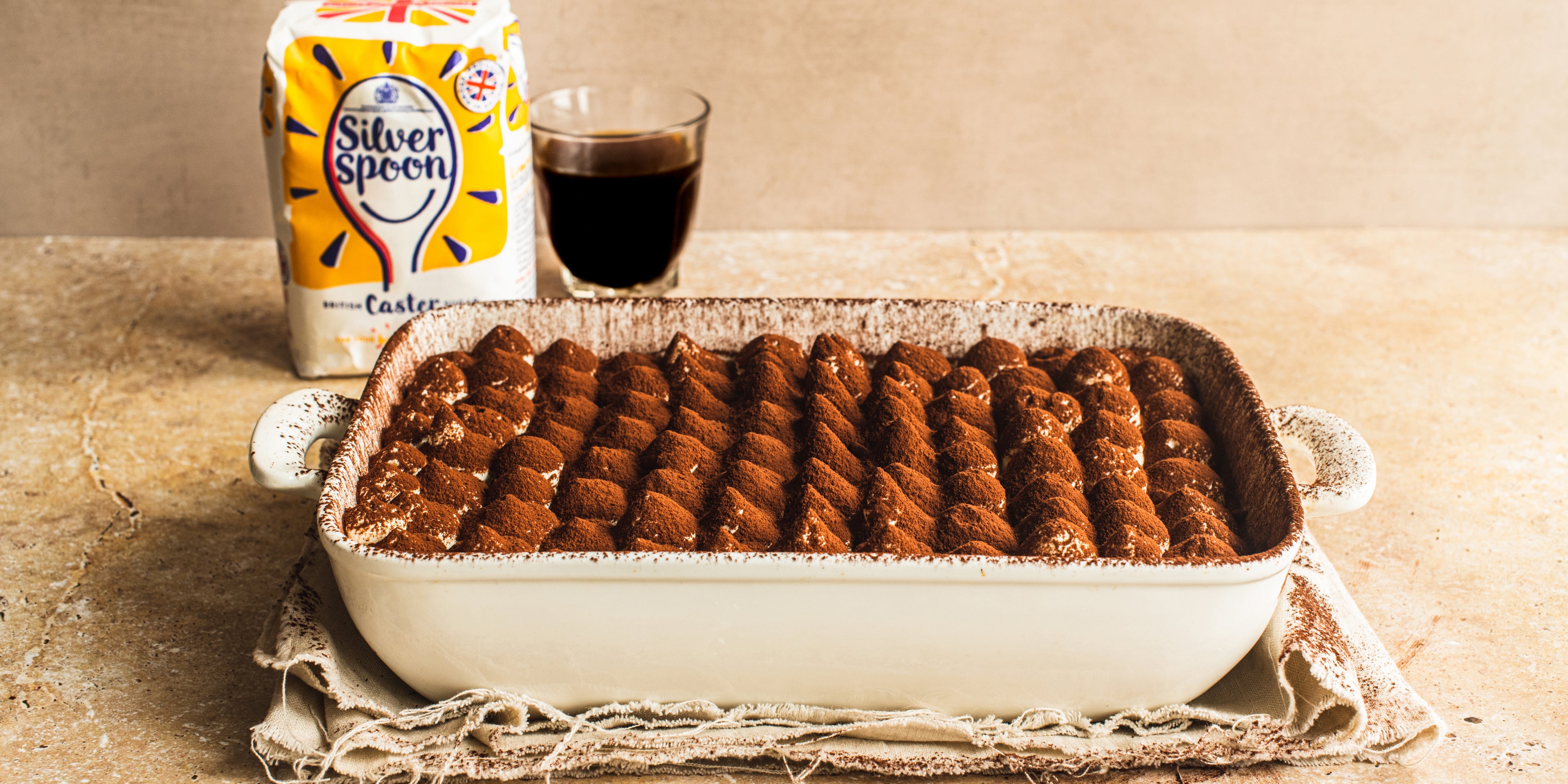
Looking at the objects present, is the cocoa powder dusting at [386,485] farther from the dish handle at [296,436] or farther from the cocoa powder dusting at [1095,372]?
the cocoa powder dusting at [1095,372]

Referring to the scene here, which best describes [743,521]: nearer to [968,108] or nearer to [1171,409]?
[1171,409]

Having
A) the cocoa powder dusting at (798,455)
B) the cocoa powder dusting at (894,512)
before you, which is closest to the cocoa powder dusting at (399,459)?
the cocoa powder dusting at (798,455)

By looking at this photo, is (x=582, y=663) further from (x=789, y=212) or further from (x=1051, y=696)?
(x=789, y=212)

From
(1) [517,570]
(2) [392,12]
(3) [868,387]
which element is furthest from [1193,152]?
(1) [517,570]

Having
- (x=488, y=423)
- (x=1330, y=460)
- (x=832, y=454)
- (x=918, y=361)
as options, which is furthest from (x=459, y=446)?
(x=1330, y=460)

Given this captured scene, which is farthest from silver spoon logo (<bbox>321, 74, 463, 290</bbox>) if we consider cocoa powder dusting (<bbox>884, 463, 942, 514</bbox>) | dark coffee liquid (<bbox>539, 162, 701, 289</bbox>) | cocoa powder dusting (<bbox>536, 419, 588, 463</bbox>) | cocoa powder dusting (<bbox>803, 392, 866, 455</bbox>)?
cocoa powder dusting (<bbox>884, 463, 942, 514</bbox>)

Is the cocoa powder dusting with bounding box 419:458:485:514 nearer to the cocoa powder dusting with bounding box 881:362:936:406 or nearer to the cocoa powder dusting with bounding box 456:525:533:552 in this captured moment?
the cocoa powder dusting with bounding box 456:525:533:552
